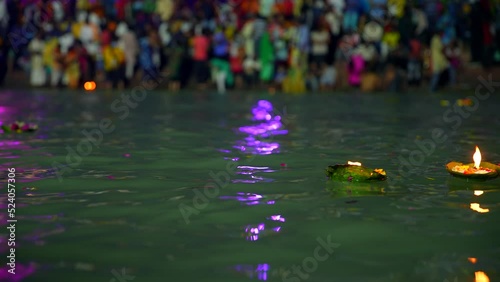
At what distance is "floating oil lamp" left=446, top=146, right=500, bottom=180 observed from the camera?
25.9ft

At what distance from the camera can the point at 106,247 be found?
541cm

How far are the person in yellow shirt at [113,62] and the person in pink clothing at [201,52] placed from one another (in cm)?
197

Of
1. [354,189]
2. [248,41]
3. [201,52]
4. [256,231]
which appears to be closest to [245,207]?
[256,231]

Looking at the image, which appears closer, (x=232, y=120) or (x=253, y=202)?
(x=253, y=202)

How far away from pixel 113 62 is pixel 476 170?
65.7ft

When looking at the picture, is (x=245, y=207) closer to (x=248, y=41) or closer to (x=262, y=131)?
(x=262, y=131)

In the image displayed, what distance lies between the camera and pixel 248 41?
26.1 meters

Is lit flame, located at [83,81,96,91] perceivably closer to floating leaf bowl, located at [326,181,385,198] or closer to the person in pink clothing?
the person in pink clothing

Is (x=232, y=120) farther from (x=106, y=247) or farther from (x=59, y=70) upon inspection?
(x=59, y=70)

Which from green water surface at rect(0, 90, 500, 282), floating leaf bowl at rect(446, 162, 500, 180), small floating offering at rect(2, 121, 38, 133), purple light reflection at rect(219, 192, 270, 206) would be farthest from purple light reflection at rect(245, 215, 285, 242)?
small floating offering at rect(2, 121, 38, 133)

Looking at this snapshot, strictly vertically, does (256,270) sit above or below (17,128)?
above

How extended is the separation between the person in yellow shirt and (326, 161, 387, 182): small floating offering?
19.5m

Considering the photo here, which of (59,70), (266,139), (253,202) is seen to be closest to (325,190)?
(253,202)

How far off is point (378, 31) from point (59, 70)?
876cm
